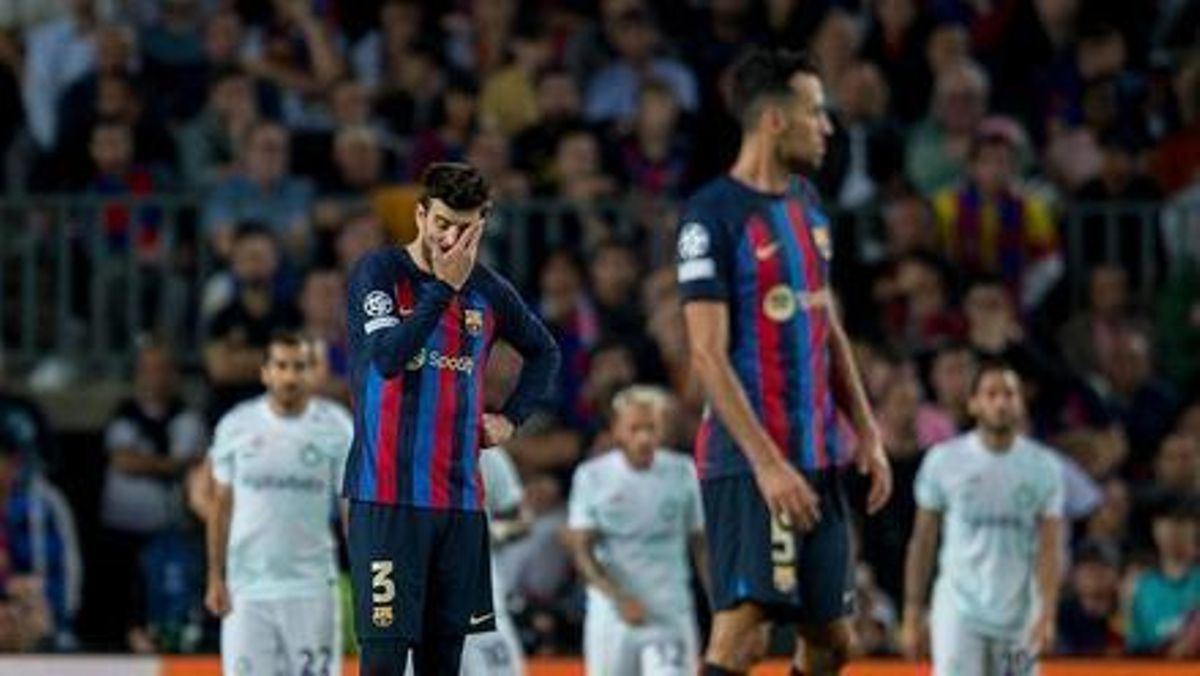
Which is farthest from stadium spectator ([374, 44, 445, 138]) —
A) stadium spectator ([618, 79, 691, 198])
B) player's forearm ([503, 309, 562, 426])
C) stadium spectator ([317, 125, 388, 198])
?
player's forearm ([503, 309, 562, 426])

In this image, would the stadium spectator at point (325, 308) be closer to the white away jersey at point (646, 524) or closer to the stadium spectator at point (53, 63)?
the stadium spectator at point (53, 63)

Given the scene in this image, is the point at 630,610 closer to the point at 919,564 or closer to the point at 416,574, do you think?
the point at 919,564

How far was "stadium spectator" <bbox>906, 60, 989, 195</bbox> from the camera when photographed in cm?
1969

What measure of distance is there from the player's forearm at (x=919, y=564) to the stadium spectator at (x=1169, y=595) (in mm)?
2372

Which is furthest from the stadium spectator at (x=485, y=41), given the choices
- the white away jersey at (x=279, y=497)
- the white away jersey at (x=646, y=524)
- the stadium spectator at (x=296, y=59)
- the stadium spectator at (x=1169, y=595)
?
the white away jersey at (x=279, y=497)

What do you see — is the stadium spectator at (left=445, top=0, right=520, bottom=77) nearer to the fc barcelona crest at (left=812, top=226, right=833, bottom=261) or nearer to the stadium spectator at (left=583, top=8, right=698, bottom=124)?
the stadium spectator at (left=583, top=8, right=698, bottom=124)

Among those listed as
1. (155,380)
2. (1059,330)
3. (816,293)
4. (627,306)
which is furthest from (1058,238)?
(816,293)

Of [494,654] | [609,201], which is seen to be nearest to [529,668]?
[494,654]

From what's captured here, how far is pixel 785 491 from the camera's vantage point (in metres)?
11.1

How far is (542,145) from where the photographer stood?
1977 cm

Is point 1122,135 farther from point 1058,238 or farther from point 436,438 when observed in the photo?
point 436,438

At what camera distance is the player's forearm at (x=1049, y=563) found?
48.8ft

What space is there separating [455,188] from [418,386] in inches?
25.7

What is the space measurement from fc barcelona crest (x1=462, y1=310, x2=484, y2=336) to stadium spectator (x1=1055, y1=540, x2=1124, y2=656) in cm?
666
